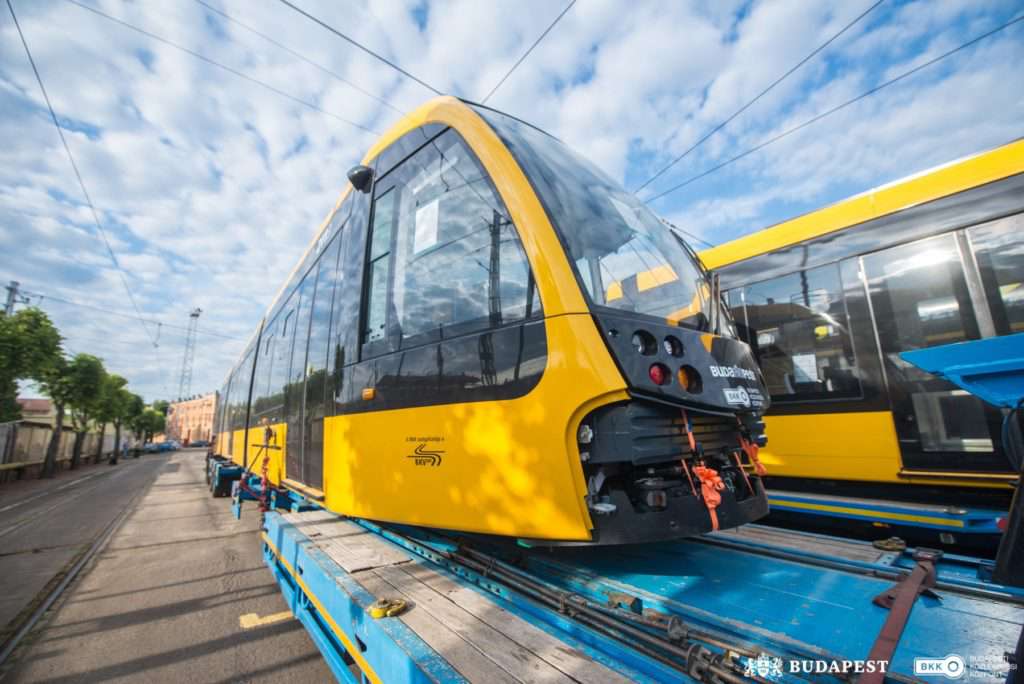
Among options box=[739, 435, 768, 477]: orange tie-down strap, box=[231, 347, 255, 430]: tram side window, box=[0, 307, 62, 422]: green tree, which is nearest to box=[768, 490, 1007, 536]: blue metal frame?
box=[739, 435, 768, 477]: orange tie-down strap

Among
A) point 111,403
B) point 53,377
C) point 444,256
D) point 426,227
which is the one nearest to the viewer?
point 444,256

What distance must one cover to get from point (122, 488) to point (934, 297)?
73.0 ft

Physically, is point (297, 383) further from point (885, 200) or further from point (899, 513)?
point (885, 200)

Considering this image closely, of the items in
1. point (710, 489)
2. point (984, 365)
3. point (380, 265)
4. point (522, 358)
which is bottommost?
point (710, 489)

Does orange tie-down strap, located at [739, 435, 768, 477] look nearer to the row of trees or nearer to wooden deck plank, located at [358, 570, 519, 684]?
wooden deck plank, located at [358, 570, 519, 684]

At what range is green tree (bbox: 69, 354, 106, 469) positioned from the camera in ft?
85.3

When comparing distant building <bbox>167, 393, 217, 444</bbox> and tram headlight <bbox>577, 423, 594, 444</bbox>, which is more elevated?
distant building <bbox>167, 393, 217, 444</bbox>

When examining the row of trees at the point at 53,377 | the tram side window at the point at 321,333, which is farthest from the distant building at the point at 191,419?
the tram side window at the point at 321,333

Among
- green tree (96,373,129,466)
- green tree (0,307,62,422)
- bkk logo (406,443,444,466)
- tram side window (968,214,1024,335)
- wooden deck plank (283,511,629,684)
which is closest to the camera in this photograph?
wooden deck plank (283,511,629,684)

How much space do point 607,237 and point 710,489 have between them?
4.52 feet

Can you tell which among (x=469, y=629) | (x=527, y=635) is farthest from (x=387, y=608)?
(x=527, y=635)

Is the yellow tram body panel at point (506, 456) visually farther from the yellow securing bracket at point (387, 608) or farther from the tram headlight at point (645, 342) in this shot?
the yellow securing bracket at point (387, 608)

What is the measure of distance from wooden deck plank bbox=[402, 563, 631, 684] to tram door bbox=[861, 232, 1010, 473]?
3.73 m

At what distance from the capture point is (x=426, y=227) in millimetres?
2850
